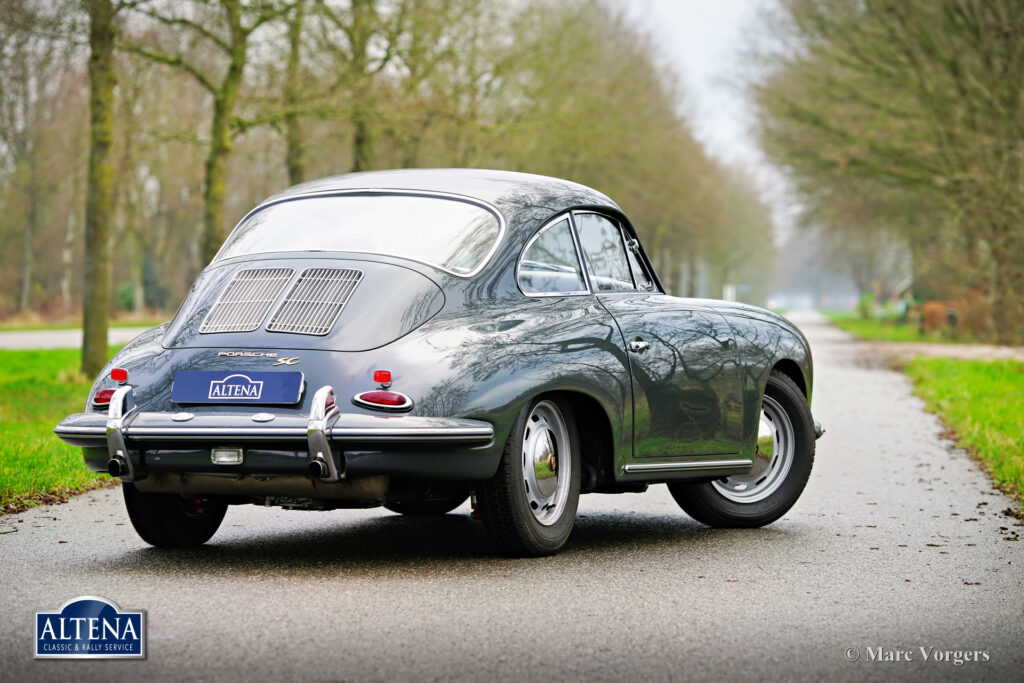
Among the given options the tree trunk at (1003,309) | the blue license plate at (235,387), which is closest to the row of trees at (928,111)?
the tree trunk at (1003,309)

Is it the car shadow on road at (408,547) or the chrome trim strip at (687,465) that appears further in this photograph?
the chrome trim strip at (687,465)

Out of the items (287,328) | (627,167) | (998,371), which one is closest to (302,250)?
(287,328)

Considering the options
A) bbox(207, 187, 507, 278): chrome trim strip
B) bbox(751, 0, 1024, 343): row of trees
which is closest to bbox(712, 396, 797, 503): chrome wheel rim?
bbox(207, 187, 507, 278): chrome trim strip

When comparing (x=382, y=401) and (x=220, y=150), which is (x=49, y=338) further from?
(x=382, y=401)

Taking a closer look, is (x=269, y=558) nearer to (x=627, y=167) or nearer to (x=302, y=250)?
(x=302, y=250)

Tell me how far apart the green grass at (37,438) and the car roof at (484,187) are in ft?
9.03

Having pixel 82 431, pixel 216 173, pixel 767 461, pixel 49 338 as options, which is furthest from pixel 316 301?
pixel 49 338

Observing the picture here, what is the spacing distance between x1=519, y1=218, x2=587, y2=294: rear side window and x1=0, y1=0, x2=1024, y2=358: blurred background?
443 inches

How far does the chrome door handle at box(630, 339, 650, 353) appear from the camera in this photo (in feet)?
21.4

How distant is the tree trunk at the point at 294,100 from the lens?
19438 millimetres

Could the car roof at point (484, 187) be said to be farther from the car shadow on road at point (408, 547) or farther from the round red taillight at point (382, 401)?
the car shadow on road at point (408, 547)

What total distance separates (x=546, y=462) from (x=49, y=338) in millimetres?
26982

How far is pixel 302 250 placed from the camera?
6.23 meters

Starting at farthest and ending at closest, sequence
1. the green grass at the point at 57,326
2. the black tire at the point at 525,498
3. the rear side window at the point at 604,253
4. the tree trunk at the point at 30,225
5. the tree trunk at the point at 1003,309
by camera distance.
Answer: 1. the tree trunk at the point at 30,225
2. the green grass at the point at 57,326
3. the tree trunk at the point at 1003,309
4. the rear side window at the point at 604,253
5. the black tire at the point at 525,498
